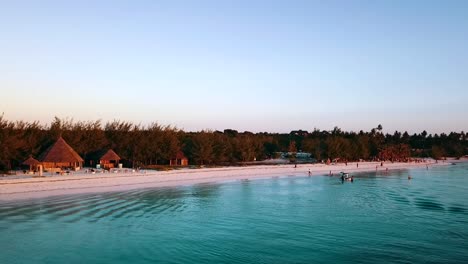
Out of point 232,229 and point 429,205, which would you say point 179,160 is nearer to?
point 429,205

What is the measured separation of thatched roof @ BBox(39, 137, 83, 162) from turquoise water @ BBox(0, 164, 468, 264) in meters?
13.8

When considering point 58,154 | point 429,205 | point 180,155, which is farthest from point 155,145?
point 429,205

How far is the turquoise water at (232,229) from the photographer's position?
560 inches

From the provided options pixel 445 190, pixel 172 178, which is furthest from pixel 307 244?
pixel 172 178

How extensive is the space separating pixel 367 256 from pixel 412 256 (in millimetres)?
1524

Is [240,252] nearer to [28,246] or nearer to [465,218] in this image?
[28,246]

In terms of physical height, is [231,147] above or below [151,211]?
above

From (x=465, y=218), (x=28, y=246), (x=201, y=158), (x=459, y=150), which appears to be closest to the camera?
(x=28, y=246)

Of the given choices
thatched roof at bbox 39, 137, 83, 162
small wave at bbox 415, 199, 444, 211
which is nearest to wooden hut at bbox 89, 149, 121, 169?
thatched roof at bbox 39, 137, 83, 162

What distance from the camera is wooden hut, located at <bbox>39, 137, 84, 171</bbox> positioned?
134 feet

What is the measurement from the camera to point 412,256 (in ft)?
46.5

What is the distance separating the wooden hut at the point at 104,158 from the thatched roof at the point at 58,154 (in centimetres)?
495

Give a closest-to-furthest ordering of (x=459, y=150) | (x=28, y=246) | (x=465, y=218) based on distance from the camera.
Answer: (x=28, y=246), (x=465, y=218), (x=459, y=150)

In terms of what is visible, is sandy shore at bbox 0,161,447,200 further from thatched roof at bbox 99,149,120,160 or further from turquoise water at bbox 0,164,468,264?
thatched roof at bbox 99,149,120,160
